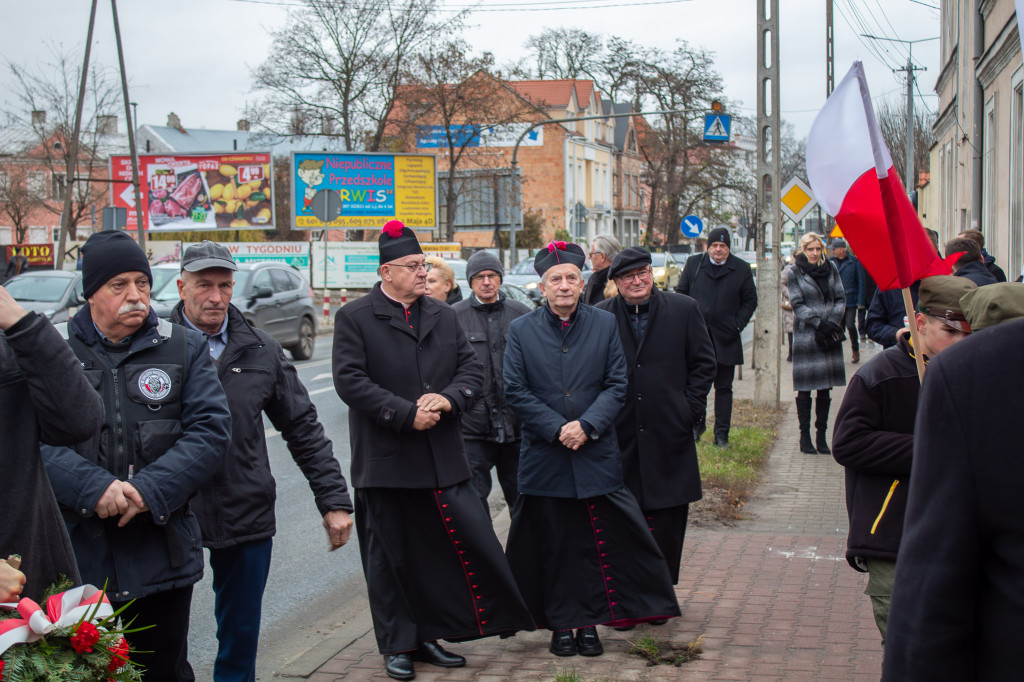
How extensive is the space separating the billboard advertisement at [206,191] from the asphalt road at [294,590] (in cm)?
3340

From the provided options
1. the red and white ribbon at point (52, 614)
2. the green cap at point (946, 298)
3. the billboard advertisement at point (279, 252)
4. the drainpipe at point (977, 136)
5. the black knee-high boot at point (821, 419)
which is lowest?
the black knee-high boot at point (821, 419)

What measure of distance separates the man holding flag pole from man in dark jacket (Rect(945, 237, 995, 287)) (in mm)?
3776

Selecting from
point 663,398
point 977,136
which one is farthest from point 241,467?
point 977,136

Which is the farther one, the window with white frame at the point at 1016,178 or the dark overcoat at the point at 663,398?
the window with white frame at the point at 1016,178

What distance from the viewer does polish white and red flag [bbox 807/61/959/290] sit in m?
3.36

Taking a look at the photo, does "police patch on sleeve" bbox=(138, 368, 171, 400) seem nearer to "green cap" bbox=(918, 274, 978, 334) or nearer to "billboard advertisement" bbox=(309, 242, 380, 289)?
"green cap" bbox=(918, 274, 978, 334)

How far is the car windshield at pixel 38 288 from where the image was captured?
19.0m

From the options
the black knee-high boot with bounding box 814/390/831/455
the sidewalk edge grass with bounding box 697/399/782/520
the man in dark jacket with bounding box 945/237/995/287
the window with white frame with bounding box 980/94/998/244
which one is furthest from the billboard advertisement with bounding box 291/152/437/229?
→ the man in dark jacket with bounding box 945/237/995/287

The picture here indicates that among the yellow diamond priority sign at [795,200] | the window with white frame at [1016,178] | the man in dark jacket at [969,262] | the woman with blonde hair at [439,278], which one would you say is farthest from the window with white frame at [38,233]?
the man in dark jacket at [969,262]

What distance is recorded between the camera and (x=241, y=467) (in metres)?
3.95

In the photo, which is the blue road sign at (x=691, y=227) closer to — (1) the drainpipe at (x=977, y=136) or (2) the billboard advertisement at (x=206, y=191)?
(1) the drainpipe at (x=977, y=136)

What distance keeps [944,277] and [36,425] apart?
8.64 ft

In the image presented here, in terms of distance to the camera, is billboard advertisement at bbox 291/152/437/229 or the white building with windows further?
billboard advertisement at bbox 291/152/437/229

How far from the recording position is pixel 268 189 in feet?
135
